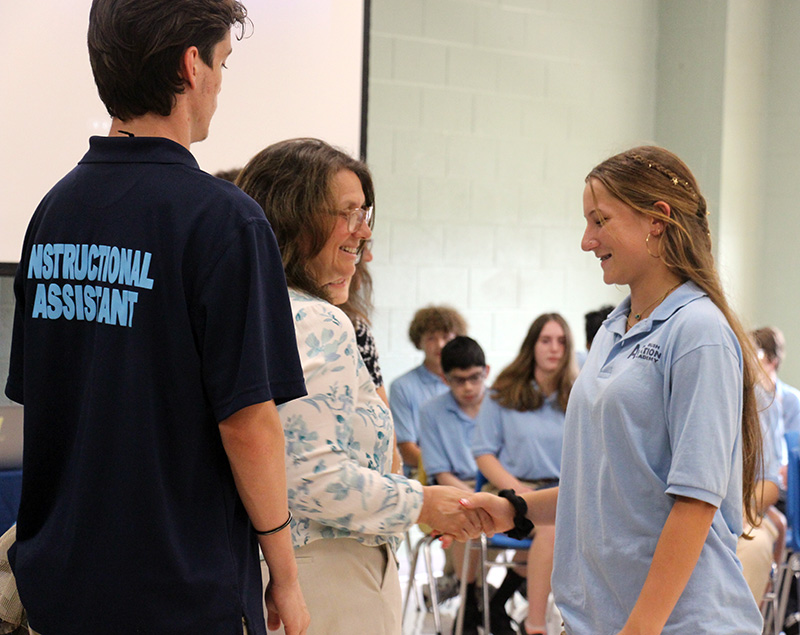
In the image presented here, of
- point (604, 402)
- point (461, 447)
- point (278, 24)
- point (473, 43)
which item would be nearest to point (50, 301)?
point (604, 402)

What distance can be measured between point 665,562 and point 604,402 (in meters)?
0.25

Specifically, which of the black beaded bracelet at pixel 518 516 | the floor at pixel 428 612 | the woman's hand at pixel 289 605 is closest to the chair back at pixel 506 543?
the floor at pixel 428 612

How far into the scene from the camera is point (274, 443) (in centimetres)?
106

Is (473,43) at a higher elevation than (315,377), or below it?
higher

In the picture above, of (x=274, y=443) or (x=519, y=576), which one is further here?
(x=519, y=576)

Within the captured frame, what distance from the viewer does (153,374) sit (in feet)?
3.35

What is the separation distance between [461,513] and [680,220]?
0.65 meters

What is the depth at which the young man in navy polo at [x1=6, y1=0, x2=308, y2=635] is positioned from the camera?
40.0 inches

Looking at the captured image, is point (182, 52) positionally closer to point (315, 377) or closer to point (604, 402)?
point (315, 377)

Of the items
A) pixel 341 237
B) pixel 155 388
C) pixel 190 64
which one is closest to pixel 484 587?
pixel 341 237

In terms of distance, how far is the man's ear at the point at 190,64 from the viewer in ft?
3.48

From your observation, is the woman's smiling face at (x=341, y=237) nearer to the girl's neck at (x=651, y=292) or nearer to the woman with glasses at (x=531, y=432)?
the girl's neck at (x=651, y=292)

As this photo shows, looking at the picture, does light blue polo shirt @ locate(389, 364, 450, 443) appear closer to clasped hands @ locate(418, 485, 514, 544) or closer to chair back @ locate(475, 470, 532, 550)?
chair back @ locate(475, 470, 532, 550)

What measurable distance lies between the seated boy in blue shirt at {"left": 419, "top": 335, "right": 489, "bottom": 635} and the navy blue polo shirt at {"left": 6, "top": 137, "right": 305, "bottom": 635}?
2.81 meters
